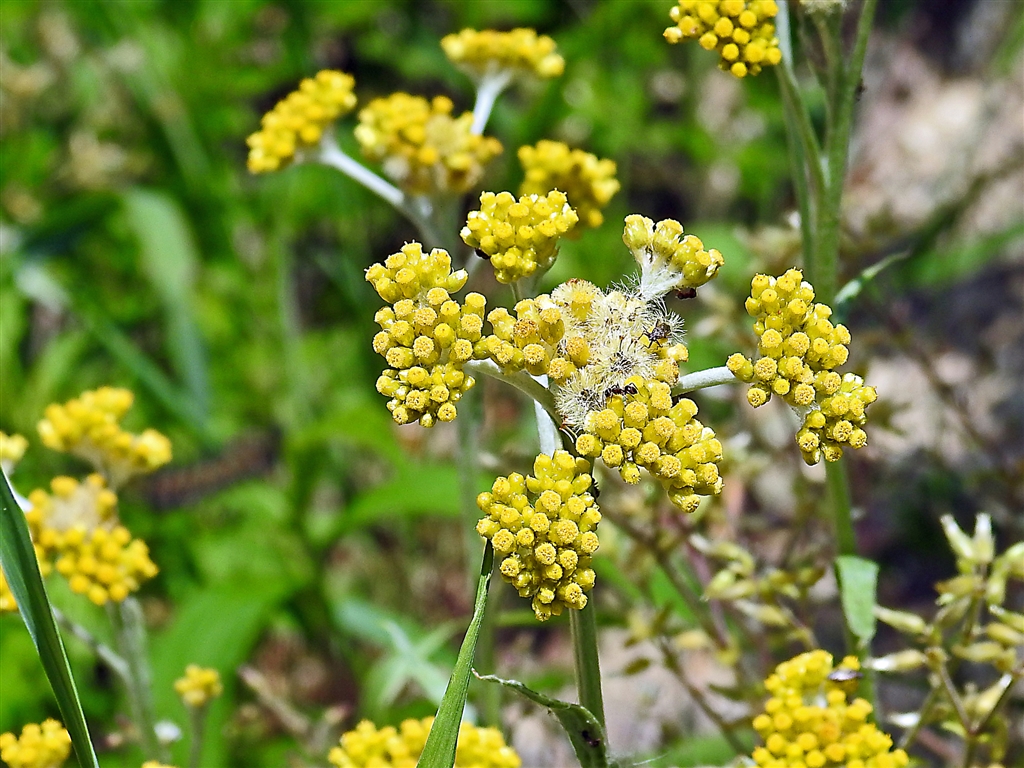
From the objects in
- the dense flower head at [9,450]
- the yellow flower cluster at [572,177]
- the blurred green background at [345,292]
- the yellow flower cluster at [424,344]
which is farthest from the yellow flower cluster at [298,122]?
the yellow flower cluster at [424,344]

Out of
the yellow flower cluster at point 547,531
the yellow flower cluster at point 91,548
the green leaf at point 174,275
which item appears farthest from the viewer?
the green leaf at point 174,275

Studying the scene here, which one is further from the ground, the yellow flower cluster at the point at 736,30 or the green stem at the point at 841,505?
the yellow flower cluster at the point at 736,30

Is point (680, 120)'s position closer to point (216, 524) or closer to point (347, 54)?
point (347, 54)

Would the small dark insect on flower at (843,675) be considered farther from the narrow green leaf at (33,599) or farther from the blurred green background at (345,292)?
the narrow green leaf at (33,599)

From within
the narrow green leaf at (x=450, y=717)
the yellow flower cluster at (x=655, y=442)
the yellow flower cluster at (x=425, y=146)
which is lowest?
the narrow green leaf at (x=450, y=717)

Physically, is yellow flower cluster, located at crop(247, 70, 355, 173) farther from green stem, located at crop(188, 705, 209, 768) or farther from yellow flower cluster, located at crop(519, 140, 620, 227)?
green stem, located at crop(188, 705, 209, 768)

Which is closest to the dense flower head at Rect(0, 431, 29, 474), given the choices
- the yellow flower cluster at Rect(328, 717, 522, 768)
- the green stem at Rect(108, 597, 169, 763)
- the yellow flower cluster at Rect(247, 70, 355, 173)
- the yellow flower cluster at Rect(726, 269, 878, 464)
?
the green stem at Rect(108, 597, 169, 763)

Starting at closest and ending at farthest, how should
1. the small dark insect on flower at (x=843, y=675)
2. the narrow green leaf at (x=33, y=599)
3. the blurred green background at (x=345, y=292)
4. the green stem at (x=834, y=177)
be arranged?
the narrow green leaf at (x=33, y=599) < the small dark insect on flower at (x=843, y=675) < the green stem at (x=834, y=177) < the blurred green background at (x=345, y=292)
